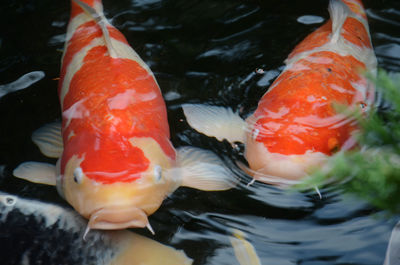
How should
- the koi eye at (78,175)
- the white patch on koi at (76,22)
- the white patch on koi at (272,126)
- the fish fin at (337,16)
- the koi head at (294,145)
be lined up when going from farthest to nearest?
the white patch on koi at (76,22)
the fish fin at (337,16)
the white patch on koi at (272,126)
the koi head at (294,145)
the koi eye at (78,175)

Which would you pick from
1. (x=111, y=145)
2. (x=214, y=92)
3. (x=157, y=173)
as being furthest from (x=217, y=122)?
(x=111, y=145)

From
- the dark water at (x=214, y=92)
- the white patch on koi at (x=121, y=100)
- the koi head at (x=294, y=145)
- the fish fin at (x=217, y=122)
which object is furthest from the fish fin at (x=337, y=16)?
the white patch on koi at (x=121, y=100)

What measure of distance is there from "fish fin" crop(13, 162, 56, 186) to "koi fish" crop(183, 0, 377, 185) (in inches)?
38.4

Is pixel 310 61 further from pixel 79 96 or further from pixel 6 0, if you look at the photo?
pixel 6 0

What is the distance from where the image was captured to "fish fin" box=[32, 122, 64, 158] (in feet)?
10.1

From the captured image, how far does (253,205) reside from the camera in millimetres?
2811

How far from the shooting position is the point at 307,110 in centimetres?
283

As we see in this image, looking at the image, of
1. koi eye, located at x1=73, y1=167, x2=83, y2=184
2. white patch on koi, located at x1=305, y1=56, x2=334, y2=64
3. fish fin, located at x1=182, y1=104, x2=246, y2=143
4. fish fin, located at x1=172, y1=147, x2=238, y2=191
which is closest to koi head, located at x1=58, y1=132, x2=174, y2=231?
koi eye, located at x1=73, y1=167, x2=83, y2=184

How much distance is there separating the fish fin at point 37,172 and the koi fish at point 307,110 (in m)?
0.98

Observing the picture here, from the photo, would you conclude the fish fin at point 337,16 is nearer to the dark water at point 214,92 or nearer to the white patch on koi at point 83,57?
the dark water at point 214,92

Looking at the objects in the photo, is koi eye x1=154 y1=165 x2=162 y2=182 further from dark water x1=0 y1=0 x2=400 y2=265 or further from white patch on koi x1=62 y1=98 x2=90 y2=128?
white patch on koi x1=62 y1=98 x2=90 y2=128

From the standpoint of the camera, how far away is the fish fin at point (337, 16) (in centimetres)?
333

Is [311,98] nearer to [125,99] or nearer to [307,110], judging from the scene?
[307,110]

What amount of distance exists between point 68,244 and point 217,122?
1.29m
